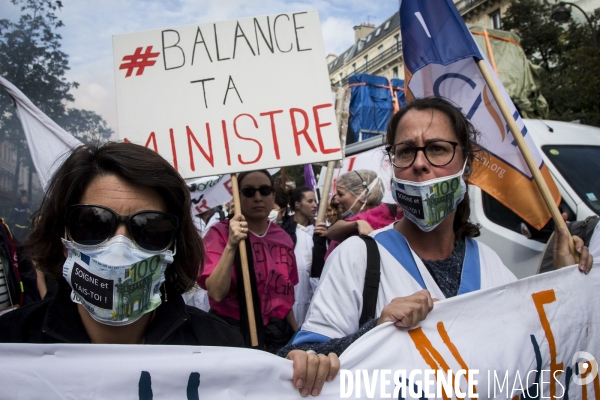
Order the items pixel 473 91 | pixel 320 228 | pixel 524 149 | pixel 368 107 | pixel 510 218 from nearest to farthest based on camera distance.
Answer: pixel 524 149, pixel 473 91, pixel 320 228, pixel 510 218, pixel 368 107

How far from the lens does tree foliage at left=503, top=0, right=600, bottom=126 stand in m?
11.4

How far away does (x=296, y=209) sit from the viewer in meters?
5.42

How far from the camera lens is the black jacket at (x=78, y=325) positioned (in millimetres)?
1429

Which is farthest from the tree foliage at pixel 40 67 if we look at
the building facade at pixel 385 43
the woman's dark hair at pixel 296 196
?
the building facade at pixel 385 43

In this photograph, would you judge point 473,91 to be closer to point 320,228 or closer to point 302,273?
point 320,228

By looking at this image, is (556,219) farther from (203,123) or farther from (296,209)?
(296,209)

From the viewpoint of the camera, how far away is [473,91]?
8.74 feet

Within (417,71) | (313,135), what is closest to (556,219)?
(417,71)

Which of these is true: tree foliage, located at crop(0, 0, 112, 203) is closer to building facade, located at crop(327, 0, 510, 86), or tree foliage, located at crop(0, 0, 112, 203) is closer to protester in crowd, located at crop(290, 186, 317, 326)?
protester in crowd, located at crop(290, 186, 317, 326)

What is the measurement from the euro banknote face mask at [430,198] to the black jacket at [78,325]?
811 millimetres

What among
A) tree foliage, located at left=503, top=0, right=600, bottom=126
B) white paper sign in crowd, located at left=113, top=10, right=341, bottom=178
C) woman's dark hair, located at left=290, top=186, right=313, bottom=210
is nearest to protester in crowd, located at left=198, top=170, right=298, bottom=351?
white paper sign in crowd, located at left=113, top=10, right=341, bottom=178

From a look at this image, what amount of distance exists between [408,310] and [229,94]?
1847mm

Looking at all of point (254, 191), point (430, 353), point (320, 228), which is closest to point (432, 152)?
point (430, 353)

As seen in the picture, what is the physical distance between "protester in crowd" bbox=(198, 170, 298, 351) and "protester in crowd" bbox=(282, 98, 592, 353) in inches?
39.9
